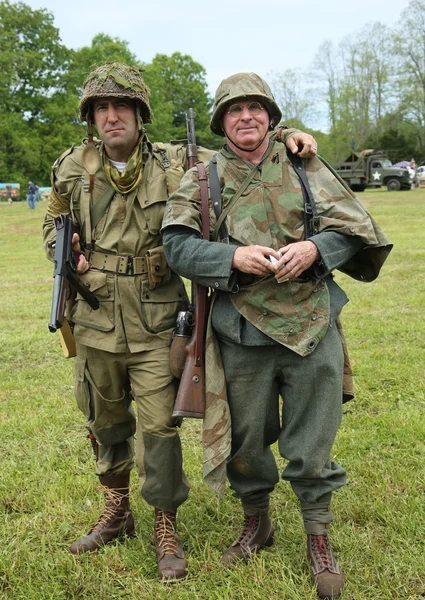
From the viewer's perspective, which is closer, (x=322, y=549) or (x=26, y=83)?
(x=322, y=549)

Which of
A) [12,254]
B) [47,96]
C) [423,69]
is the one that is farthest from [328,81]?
[12,254]

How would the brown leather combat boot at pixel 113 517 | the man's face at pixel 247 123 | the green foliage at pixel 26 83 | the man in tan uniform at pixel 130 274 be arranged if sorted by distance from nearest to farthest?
1. the man's face at pixel 247 123
2. the man in tan uniform at pixel 130 274
3. the brown leather combat boot at pixel 113 517
4. the green foliage at pixel 26 83

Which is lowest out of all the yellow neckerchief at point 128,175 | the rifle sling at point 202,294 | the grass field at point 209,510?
the grass field at point 209,510

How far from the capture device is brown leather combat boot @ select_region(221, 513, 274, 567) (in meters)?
3.23

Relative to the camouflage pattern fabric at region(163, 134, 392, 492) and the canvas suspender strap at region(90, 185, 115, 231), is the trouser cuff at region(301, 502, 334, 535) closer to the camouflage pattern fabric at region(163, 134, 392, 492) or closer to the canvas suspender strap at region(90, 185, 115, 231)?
the camouflage pattern fabric at region(163, 134, 392, 492)

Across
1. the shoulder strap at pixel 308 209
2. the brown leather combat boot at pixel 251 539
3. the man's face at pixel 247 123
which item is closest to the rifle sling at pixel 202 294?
the man's face at pixel 247 123

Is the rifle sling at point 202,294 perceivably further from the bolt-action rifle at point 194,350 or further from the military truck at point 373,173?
the military truck at point 373,173

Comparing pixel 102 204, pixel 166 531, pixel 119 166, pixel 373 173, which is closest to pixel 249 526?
pixel 166 531

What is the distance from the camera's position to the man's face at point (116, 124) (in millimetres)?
3205

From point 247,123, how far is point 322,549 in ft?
6.48

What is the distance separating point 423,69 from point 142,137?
2297 inches

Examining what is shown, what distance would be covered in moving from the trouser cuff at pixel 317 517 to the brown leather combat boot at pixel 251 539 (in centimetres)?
32

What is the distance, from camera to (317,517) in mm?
3062

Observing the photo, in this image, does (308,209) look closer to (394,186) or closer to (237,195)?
(237,195)
